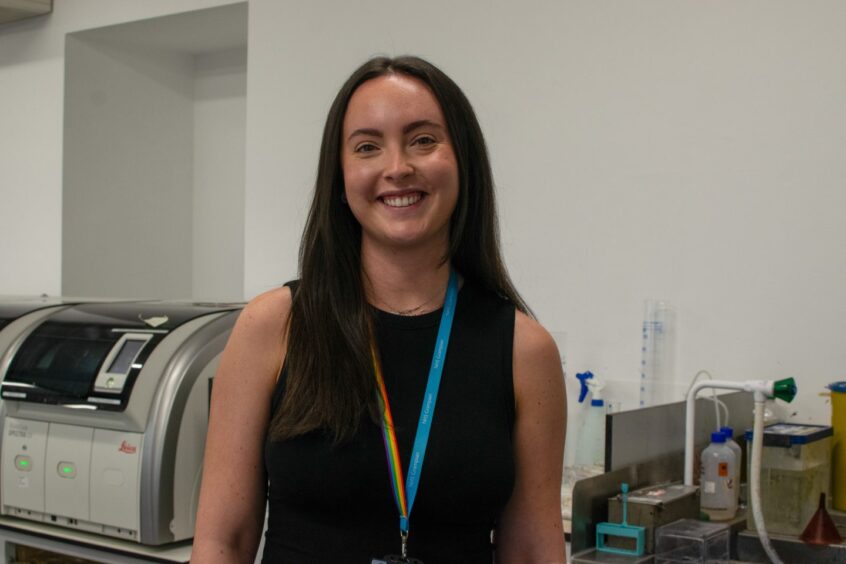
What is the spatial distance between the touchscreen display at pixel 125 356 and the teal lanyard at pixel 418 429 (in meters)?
1.49

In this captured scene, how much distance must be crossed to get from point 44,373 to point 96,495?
385 mm

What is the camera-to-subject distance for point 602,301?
2.79 m

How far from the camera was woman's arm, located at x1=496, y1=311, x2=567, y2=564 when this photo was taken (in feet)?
4.13

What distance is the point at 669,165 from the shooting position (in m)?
2.69

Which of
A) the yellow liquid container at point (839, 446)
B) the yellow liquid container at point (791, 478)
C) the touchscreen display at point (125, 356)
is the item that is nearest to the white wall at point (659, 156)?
the yellow liquid container at point (839, 446)


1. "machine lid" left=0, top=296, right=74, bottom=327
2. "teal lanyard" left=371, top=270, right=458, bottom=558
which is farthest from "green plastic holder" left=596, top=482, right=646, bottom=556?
"machine lid" left=0, top=296, right=74, bottom=327

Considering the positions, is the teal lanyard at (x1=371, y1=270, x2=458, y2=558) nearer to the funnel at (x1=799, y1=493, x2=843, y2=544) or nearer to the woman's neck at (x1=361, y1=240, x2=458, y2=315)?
the woman's neck at (x1=361, y1=240, x2=458, y2=315)

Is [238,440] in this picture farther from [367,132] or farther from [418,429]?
[367,132]

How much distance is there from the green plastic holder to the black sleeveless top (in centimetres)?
71

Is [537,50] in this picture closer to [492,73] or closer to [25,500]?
[492,73]

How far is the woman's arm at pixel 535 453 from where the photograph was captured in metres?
1.26

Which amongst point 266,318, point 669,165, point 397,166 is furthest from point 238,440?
point 669,165

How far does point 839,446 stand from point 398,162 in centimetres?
160

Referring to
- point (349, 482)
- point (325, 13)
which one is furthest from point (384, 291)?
point (325, 13)
